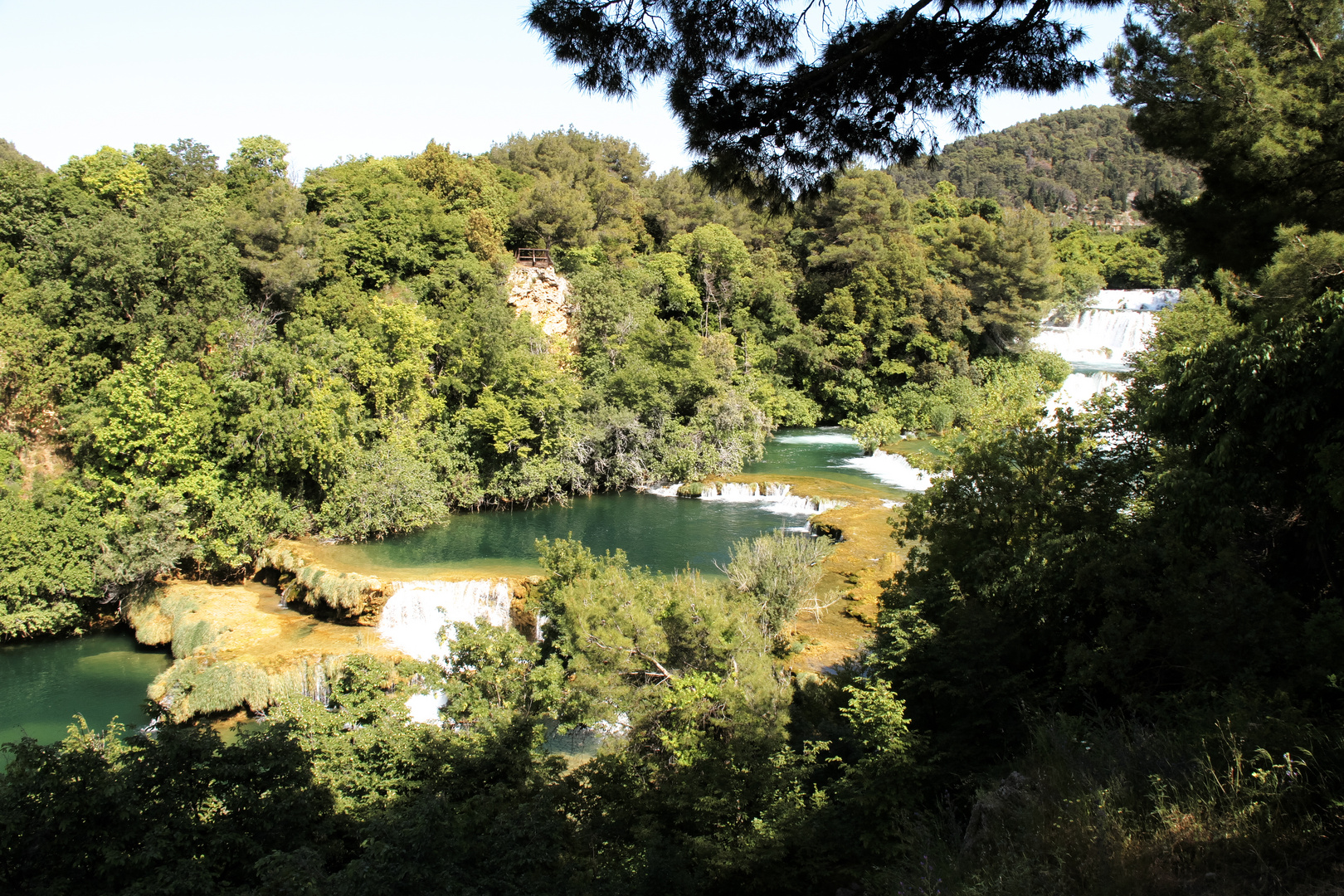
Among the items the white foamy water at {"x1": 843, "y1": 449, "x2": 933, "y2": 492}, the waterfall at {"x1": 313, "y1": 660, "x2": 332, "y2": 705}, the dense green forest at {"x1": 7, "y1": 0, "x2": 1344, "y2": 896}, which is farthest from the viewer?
the white foamy water at {"x1": 843, "y1": 449, "x2": 933, "y2": 492}

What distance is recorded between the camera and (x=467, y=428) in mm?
25188

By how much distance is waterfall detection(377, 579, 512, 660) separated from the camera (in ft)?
52.4

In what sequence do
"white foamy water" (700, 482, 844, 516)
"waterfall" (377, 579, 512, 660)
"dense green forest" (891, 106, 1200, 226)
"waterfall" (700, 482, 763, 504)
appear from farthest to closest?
1. "dense green forest" (891, 106, 1200, 226)
2. "waterfall" (700, 482, 763, 504)
3. "white foamy water" (700, 482, 844, 516)
4. "waterfall" (377, 579, 512, 660)

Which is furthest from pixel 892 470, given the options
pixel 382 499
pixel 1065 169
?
pixel 1065 169

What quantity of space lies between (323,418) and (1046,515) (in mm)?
17272

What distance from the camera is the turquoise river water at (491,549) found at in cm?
1405

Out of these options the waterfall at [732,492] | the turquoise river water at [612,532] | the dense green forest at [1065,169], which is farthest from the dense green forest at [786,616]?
the dense green forest at [1065,169]

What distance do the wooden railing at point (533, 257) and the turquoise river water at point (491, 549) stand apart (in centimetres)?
1160

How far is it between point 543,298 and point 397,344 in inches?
347

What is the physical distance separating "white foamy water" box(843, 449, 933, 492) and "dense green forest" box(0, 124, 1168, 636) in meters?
1.41

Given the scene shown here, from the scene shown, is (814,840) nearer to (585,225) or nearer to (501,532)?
(501,532)

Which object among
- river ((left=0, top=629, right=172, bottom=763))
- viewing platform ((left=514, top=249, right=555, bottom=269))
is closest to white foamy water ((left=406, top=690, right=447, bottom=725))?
river ((left=0, top=629, right=172, bottom=763))

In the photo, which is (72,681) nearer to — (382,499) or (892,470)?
(382,499)

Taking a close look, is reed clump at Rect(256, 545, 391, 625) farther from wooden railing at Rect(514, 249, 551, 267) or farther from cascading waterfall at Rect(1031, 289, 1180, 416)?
cascading waterfall at Rect(1031, 289, 1180, 416)
